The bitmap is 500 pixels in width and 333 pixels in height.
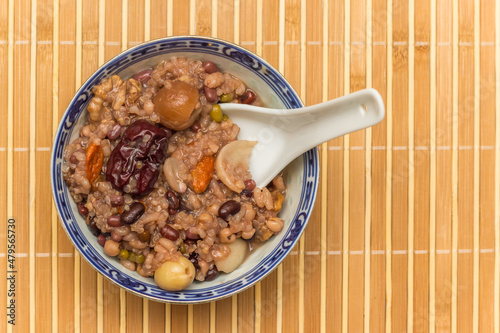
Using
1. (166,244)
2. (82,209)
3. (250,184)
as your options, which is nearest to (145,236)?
(166,244)

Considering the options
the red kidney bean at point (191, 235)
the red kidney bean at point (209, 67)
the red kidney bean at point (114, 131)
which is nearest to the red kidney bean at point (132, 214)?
the red kidney bean at point (191, 235)

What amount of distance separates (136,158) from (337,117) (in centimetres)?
93

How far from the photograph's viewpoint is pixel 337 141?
2717 millimetres

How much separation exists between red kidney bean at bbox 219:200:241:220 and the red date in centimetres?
36

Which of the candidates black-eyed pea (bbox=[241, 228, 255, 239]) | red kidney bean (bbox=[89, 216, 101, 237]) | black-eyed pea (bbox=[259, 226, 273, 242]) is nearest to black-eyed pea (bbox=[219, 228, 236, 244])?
black-eyed pea (bbox=[241, 228, 255, 239])

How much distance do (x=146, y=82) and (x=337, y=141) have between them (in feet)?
3.62

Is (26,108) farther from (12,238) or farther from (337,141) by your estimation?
(337,141)

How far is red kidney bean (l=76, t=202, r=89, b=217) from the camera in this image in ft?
7.58

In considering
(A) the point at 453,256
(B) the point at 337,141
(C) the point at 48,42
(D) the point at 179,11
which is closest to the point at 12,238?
(C) the point at 48,42

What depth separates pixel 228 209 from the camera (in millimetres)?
2227

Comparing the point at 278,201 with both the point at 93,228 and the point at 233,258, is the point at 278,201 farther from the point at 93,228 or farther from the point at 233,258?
the point at 93,228

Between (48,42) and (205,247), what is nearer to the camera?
(205,247)

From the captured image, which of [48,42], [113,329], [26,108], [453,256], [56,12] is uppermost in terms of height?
[56,12]

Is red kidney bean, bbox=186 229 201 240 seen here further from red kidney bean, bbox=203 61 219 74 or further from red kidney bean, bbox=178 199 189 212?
red kidney bean, bbox=203 61 219 74
